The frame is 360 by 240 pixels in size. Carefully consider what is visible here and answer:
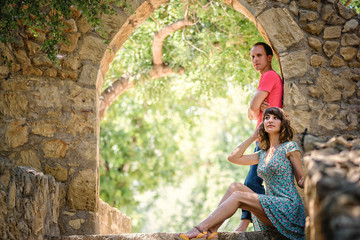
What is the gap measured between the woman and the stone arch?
0.52m

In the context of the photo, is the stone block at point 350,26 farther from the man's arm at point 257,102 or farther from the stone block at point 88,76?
the stone block at point 88,76

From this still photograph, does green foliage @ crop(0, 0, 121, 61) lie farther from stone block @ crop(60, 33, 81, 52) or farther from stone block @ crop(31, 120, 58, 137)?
stone block @ crop(31, 120, 58, 137)

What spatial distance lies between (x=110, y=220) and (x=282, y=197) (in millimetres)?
2005

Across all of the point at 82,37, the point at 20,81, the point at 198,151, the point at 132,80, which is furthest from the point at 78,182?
the point at 198,151

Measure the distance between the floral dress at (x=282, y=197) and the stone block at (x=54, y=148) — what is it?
1.48m

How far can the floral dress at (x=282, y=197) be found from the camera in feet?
8.77

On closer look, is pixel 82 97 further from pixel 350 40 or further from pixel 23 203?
pixel 350 40

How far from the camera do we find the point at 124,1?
3.63 meters

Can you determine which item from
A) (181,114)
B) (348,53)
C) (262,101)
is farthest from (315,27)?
(181,114)

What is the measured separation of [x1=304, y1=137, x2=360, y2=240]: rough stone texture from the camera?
1.52 meters

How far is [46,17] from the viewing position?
3.49m

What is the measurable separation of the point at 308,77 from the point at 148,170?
6338mm

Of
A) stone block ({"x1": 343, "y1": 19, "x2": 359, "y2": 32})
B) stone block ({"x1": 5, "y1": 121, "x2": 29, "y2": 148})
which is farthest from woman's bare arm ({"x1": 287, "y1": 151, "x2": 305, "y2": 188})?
stone block ({"x1": 5, "y1": 121, "x2": 29, "y2": 148})

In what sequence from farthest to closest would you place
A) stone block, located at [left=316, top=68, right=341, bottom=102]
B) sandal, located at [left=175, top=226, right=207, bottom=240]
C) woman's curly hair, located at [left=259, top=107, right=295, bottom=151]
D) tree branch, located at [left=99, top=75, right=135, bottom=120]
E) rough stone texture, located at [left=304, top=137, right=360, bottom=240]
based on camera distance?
tree branch, located at [left=99, top=75, right=135, bottom=120], stone block, located at [left=316, top=68, right=341, bottom=102], woman's curly hair, located at [left=259, top=107, right=295, bottom=151], sandal, located at [left=175, top=226, right=207, bottom=240], rough stone texture, located at [left=304, top=137, right=360, bottom=240]
